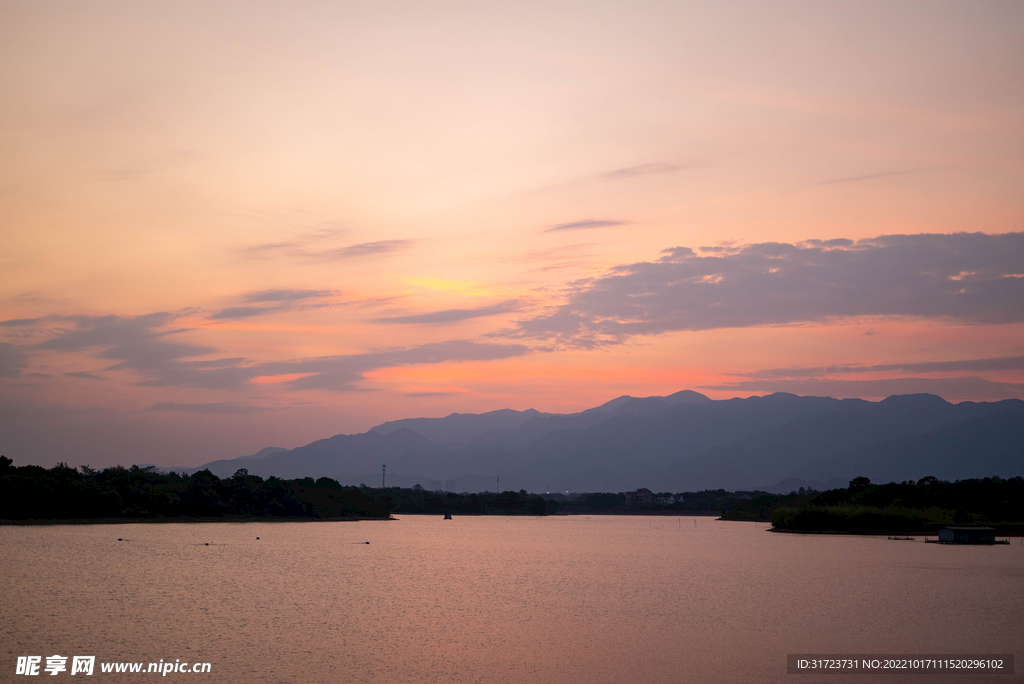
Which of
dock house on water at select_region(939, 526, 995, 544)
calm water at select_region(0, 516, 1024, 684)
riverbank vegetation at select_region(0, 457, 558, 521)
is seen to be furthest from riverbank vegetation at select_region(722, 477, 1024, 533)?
riverbank vegetation at select_region(0, 457, 558, 521)

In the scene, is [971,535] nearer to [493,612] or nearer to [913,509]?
[913,509]

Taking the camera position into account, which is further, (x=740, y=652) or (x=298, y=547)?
(x=298, y=547)

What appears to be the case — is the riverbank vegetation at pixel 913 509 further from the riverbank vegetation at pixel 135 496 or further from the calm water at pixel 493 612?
the riverbank vegetation at pixel 135 496

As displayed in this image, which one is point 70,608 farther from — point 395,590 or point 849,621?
point 849,621

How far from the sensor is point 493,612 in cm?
4903

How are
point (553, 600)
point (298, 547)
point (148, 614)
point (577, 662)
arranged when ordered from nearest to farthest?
point (577, 662) → point (148, 614) → point (553, 600) → point (298, 547)

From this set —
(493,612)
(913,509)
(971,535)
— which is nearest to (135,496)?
(493,612)

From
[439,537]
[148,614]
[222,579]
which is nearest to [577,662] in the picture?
[148,614]

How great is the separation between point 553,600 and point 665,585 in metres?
13.2

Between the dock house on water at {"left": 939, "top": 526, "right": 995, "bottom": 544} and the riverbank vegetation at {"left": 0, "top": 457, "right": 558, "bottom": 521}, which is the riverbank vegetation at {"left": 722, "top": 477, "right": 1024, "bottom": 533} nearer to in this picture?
the dock house on water at {"left": 939, "top": 526, "right": 995, "bottom": 544}

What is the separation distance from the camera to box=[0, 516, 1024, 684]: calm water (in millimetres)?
33688

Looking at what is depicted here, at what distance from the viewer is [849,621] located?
45.4 metres

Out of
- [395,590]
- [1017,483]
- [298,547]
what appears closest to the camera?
[395,590]

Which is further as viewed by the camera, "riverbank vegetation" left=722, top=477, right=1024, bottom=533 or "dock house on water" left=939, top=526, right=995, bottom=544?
"riverbank vegetation" left=722, top=477, right=1024, bottom=533
